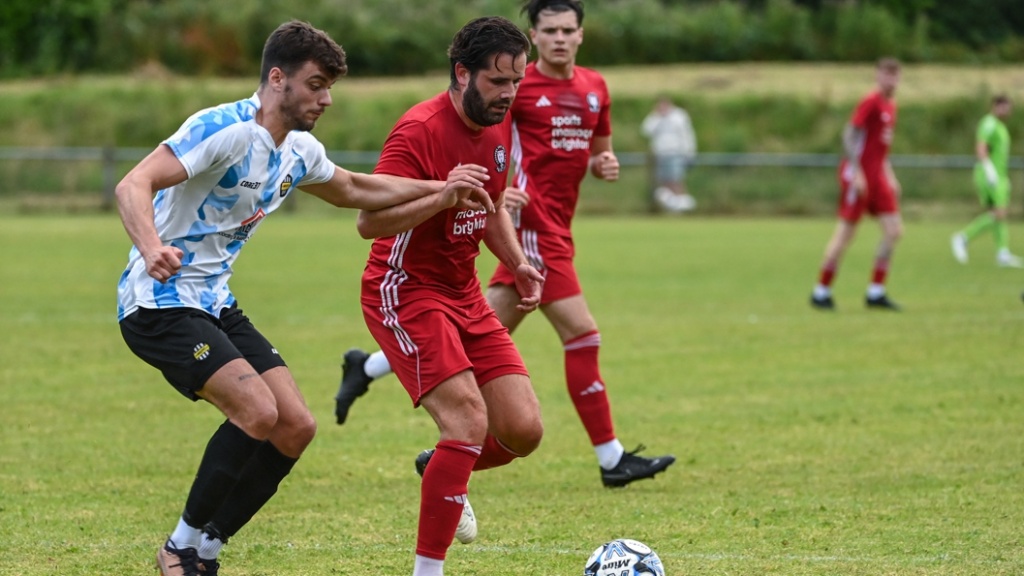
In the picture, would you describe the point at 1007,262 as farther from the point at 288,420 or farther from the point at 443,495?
the point at 288,420

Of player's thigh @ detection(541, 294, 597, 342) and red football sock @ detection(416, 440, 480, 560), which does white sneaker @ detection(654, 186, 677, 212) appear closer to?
player's thigh @ detection(541, 294, 597, 342)

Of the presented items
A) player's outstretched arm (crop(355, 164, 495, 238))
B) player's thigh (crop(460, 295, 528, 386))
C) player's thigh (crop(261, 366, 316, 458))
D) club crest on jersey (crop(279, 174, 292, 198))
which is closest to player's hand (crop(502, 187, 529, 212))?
player's thigh (crop(460, 295, 528, 386))

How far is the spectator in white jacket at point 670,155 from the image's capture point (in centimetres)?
2948

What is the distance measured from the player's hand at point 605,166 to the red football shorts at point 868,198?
7.03 metres

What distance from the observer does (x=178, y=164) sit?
4652 mm

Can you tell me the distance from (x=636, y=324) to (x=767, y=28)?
32255mm

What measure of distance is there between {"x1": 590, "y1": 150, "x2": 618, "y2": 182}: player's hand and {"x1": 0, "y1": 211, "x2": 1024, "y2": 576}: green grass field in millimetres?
1573

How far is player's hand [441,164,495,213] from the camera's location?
495 centimetres

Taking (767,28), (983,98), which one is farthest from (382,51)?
(983,98)

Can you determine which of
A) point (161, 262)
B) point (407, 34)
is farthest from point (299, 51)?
point (407, 34)

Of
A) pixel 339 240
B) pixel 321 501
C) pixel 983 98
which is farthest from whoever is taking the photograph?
pixel 983 98

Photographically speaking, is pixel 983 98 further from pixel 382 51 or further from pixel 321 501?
pixel 321 501

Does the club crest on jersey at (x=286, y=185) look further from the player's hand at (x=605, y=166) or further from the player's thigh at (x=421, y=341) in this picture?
the player's hand at (x=605, y=166)

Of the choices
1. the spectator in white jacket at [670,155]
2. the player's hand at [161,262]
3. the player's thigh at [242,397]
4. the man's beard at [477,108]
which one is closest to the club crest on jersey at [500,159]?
the man's beard at [477,108]
